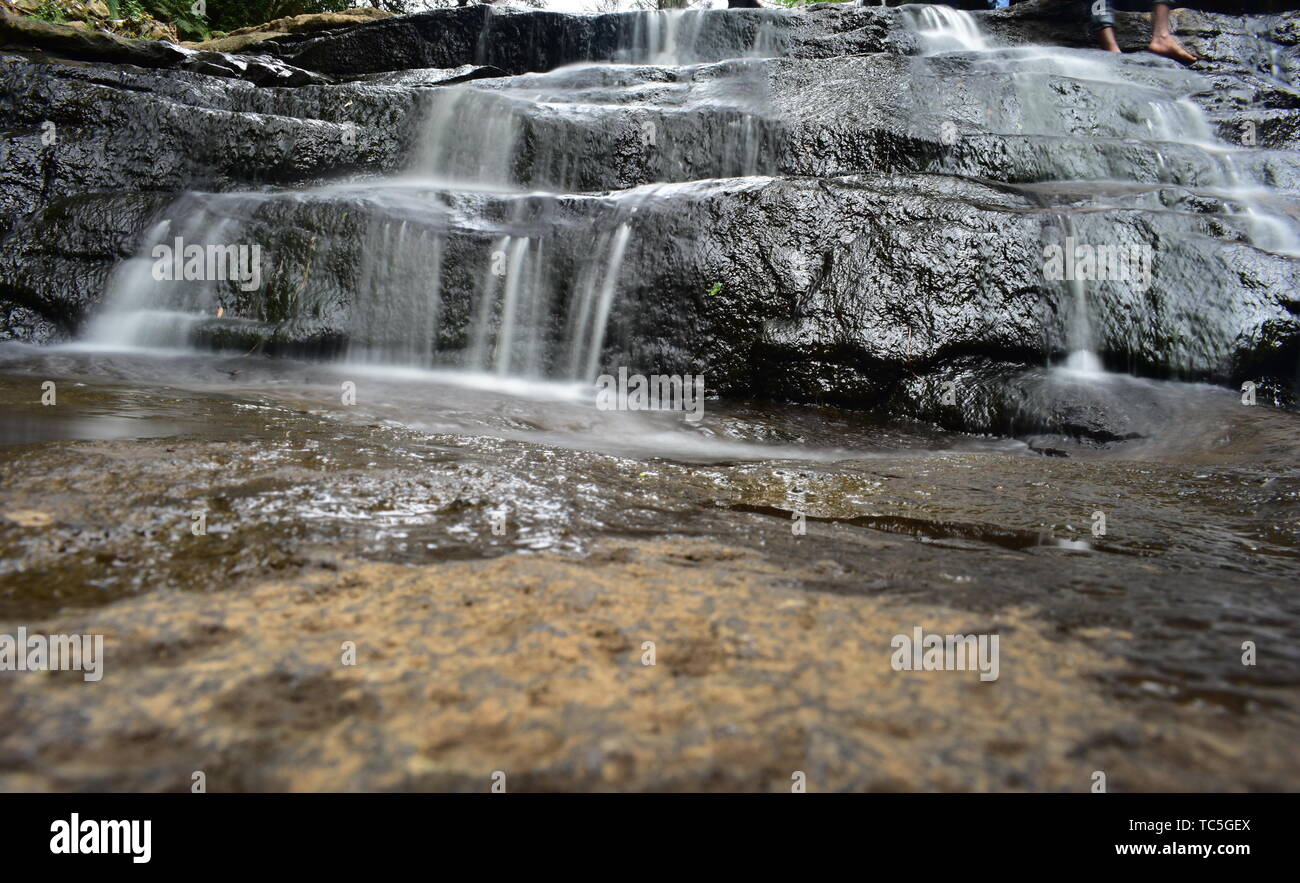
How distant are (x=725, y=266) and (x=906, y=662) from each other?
15.9 ft

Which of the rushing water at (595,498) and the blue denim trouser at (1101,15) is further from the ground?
the blue denim trouser at (1101,15)

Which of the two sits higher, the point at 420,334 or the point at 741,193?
the point at 741,193

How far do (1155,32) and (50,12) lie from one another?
17054 millimetres

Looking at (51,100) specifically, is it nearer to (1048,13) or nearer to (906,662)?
(906,662)

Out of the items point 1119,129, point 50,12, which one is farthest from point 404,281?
point 50,12

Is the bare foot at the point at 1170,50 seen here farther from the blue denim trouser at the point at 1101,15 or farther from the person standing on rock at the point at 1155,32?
the blue denim trouser at the point at 1101,15

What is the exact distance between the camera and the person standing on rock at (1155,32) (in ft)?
32.6

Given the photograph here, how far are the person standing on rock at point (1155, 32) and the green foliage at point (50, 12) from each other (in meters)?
16.2

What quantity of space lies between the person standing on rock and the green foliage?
53.0 feet

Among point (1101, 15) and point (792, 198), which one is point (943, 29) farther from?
point (792, 198)

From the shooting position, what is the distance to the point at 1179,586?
5.92 feet

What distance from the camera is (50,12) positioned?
12141 mm

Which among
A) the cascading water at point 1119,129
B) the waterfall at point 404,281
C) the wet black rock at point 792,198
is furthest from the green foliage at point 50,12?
the cascading water at point 1119,129
